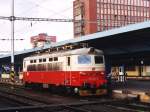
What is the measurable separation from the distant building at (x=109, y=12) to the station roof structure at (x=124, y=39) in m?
103

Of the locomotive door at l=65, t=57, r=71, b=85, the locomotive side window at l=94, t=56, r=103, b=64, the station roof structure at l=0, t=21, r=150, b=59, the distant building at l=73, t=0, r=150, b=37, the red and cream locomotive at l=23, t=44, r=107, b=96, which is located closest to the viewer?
the red and cream locomotive at l=23, t=44, r=107, b=96

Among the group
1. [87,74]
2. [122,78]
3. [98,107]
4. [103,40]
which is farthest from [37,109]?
[122,78]

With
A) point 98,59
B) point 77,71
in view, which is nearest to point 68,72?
point 77,71

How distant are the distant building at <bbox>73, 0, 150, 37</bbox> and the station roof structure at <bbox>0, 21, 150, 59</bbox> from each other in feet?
337

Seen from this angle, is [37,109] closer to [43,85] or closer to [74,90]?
[74,90]

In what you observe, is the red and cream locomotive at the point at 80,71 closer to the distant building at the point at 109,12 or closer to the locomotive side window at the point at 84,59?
the locomotive side window at the point at 84,59

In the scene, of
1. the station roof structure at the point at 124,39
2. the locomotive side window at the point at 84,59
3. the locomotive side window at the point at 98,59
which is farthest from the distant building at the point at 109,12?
the locomotive side window at the point at 84,59

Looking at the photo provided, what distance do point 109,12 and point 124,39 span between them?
416ft

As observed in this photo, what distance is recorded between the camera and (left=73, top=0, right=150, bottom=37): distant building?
14962 cm

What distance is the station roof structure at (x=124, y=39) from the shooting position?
3167cm

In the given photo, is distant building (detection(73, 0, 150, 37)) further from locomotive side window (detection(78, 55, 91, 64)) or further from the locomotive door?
locomotive side window (detection(78, 55, 91, 64))

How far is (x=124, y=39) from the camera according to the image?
3741 centimetres

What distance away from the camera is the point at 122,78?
1697 inches

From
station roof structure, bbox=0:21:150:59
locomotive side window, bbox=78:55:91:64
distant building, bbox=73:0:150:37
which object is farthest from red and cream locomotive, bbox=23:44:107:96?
distant building, bbox=73:0:150:37
